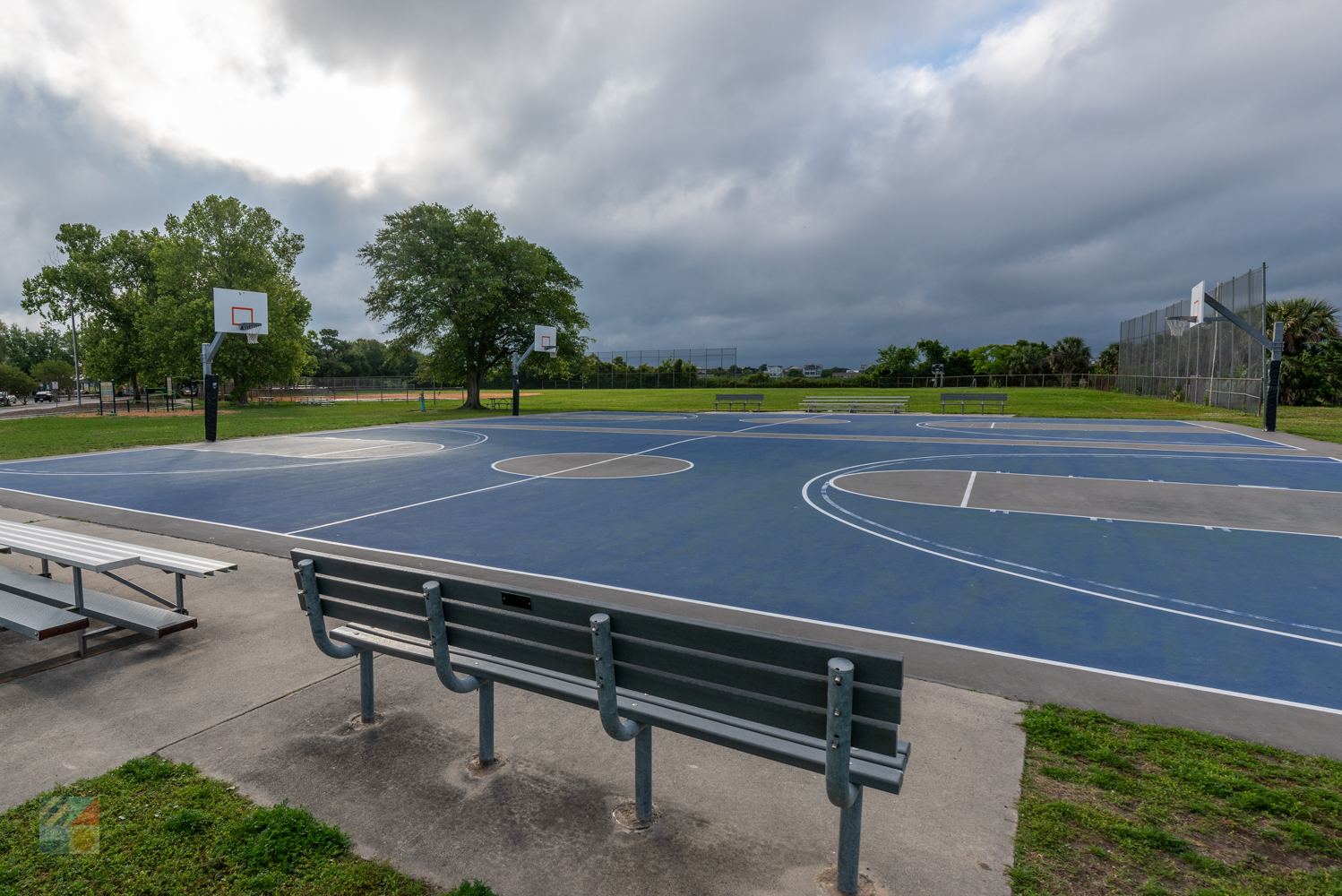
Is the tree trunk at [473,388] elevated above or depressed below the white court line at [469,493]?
above

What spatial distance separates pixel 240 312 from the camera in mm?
23828

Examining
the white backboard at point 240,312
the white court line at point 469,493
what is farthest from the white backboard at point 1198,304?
the white backboard at point 240,312

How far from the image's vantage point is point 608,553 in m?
8.11

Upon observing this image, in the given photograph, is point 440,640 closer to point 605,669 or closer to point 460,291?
point 605,669

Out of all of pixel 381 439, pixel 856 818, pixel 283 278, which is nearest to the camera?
pixel 856 818

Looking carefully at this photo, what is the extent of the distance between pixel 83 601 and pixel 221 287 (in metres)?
46.3

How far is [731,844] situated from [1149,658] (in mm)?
3931

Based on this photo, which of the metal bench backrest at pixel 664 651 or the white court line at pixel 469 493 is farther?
the white court line at pixel 469 493

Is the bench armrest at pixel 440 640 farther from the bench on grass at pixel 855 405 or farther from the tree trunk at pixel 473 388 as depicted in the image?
the tree trunk at pixel 473 388

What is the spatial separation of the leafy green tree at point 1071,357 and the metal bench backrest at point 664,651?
83.6 metres

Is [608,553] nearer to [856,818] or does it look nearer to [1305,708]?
[856,818]

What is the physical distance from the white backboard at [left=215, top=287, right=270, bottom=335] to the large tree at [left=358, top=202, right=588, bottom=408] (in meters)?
14.4

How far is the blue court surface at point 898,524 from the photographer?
5.81 metres

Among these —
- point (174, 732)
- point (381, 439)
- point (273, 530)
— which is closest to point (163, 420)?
point (381, 439)
